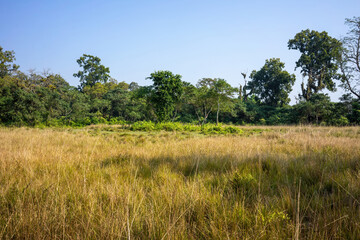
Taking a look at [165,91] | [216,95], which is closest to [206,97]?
[216,95]

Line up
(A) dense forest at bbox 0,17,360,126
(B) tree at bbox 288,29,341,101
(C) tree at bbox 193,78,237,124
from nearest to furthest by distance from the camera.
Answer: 1. (A) dense forest at bbox 0,17,360,126
2. (C) tree at bbox 193,78,237,124
3. (B) tree at bbox 288,29,341,101

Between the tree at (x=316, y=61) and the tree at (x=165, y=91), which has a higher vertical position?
the tree at (x=316, y=61)

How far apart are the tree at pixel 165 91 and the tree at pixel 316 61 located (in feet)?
85.8

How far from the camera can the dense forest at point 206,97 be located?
61.9 ft

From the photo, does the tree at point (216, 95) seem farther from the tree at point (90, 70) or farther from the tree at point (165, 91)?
the tree at point (90, 70)

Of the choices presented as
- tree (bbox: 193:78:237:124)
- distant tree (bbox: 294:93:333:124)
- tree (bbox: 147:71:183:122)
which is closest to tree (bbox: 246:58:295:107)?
distant tree (bbox: 294:93:333:124)

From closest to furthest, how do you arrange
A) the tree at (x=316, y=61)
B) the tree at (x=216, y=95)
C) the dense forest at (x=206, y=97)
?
the dense forest at (x=206, y=97), the tree at (x=216, y=95), the tree at (x=316, y=61)

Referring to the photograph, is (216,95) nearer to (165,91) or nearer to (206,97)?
(206,97)

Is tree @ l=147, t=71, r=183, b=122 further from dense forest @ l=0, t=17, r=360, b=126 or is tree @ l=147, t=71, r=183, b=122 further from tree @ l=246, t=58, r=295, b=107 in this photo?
tree @ l=246, t=58, r=295, b=107

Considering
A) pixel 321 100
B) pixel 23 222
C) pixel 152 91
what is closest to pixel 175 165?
pixel 23 222

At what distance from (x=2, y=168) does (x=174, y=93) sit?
68.6 feet

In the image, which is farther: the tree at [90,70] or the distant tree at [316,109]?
the tree at [90,70]

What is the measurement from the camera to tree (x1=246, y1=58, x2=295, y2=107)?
1452 inches

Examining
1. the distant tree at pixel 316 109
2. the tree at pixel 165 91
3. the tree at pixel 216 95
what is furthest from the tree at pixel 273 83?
the tree at pixel 165 91
